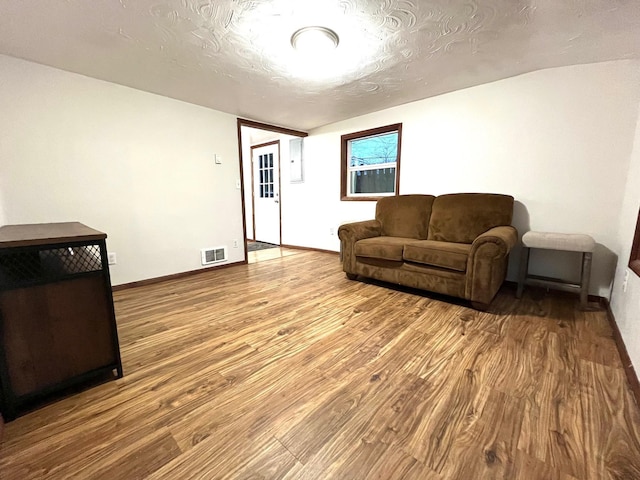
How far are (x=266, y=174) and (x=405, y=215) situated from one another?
3266mm

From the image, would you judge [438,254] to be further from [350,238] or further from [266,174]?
[266,174]

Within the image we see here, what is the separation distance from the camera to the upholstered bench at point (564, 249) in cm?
196

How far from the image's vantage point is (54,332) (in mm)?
1149

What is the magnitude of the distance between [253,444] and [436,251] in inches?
75.4

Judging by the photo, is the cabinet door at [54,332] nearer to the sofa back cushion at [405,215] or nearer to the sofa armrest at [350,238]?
the sofa armrest at [350,238]

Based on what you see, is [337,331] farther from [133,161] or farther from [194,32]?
[133,161]

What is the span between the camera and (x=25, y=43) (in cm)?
183

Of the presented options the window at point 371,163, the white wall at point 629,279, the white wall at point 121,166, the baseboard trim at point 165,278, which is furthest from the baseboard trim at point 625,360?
the white wall at point 121,166

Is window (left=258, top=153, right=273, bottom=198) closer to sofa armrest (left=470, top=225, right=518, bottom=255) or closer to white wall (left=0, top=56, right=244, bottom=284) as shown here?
white wall (left=0, top=56, right=244, bottom=284)

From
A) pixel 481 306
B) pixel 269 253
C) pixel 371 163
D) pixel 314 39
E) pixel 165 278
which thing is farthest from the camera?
pixel 269 253

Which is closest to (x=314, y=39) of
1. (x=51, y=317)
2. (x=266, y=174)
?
(x=51, y=317)

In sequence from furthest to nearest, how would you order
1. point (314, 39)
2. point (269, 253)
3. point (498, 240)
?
point (269, 253)
point (498, 240)
point (314, 39)

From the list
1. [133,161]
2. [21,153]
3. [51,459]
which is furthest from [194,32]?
[51,459]

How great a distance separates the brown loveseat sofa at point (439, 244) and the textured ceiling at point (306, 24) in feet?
3.98
